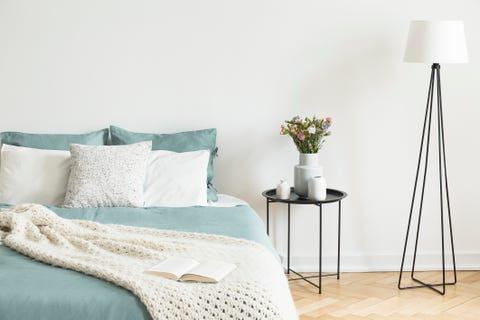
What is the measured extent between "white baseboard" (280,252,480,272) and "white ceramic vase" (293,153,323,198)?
58cm

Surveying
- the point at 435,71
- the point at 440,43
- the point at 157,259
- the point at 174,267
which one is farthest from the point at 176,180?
the point at 435,71

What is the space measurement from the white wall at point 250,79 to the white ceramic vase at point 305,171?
299 mm

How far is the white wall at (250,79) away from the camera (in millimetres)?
4309

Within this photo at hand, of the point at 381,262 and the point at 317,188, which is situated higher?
the point at 317,188

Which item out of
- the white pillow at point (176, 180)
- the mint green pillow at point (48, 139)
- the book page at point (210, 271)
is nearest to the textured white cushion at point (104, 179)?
the white pillow at point (176, 180)

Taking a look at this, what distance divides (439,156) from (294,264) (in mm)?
1125

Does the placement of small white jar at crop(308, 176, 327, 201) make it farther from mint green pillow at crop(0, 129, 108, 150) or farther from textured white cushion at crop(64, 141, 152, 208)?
mint green pillow at crop(0, 129, 108, 150)

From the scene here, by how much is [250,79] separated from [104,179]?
3.82ft

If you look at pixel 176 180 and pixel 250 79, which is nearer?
pixel 176 180

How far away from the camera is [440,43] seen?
3.92 m

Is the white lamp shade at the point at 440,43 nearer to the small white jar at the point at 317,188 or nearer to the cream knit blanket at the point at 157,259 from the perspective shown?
the small white jar at the point at 317,188

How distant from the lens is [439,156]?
4.24 m

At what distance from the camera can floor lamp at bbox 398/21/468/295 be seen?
3924 millimetres

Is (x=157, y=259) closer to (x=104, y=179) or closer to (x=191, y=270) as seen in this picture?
(x=191, y=270)
